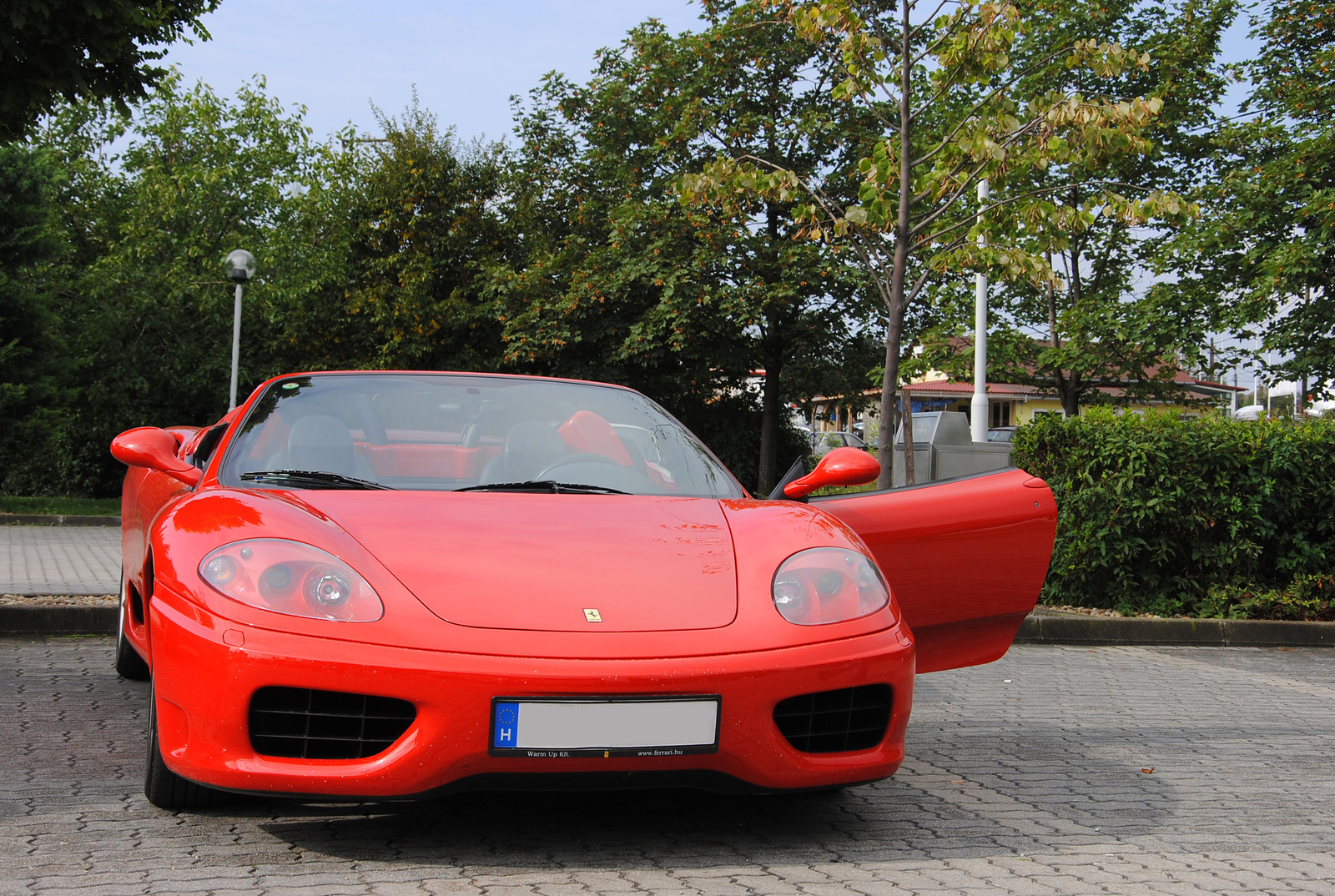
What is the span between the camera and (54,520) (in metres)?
16.7

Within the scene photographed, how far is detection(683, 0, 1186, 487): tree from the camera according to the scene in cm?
912

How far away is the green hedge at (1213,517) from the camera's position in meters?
8.31

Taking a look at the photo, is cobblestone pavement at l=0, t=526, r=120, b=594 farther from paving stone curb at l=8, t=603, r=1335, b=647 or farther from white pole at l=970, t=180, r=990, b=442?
white pole at l=970, t=180, r=990, b=442

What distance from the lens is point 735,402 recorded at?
28.3 m

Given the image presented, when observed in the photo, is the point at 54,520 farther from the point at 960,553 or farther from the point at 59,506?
the point at 960,553

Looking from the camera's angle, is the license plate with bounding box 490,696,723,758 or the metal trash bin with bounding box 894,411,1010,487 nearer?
the license plate with bounding box 490,696,723,758

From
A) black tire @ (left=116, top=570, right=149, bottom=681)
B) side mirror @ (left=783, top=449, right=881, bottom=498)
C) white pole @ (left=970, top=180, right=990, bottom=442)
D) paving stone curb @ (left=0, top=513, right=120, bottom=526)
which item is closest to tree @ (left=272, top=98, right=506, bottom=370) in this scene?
paving stone curb @ (left=0, top=513, right=120, bottom=526)

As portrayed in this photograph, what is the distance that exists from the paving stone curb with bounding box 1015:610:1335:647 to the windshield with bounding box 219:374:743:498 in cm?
447

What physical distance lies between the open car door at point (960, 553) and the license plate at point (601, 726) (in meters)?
1.22

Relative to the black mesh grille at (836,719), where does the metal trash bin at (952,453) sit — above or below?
above

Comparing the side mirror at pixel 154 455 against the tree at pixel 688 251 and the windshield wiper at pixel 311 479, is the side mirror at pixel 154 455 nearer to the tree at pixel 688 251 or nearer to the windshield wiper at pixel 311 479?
the windshield wiper at pixel 311 479

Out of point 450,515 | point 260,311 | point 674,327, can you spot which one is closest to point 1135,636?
point 450,515

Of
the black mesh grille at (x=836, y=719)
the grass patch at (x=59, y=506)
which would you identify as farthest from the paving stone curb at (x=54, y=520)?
the black mesh grille at (x=836, y=719)

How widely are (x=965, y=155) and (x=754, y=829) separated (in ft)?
25.0
